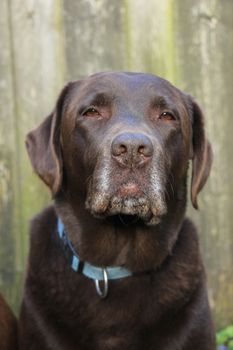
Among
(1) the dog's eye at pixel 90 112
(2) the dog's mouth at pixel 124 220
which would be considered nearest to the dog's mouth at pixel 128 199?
(2) the dog's mouth at pixel 124 220

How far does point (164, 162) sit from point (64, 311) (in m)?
0.90

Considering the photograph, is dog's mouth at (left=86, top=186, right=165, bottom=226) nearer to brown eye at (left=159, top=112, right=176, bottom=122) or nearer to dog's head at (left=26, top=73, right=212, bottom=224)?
A: dog's head at (left=26, top=73, right=212, bottom=224)

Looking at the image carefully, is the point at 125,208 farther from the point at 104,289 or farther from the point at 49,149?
the point at 49,149

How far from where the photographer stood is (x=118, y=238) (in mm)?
4512

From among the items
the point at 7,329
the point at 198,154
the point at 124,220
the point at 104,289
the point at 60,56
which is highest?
the point at 60,56

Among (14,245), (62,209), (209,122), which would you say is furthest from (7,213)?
(209,122)

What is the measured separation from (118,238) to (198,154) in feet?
2.11

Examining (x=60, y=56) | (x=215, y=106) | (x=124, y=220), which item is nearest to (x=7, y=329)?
(x=124, y=220)

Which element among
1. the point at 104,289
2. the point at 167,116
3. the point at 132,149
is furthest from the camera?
the point at 167,116

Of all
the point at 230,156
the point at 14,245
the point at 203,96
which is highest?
the point at 203,96

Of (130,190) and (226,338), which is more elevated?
(130,190)

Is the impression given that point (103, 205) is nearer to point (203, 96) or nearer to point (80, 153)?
point (80, 153)

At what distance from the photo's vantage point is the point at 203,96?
5.71 m

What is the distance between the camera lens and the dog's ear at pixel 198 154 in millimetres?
4602
